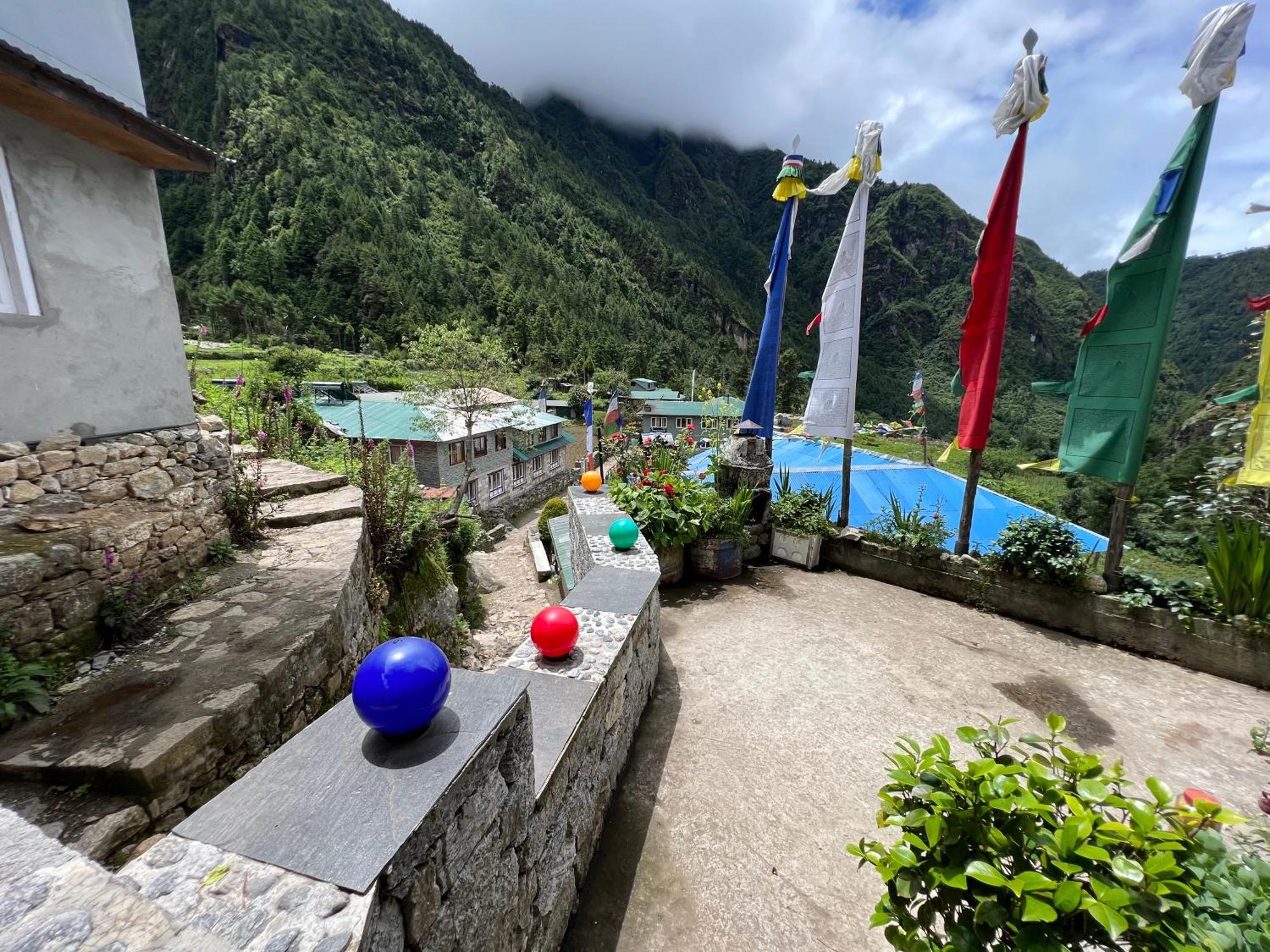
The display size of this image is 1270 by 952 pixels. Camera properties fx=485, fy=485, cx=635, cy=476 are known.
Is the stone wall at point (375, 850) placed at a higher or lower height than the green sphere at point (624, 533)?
higher

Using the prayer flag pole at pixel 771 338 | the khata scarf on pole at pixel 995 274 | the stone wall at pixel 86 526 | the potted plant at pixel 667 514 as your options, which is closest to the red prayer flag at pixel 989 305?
the khata scarf on pole at pixel 995 274

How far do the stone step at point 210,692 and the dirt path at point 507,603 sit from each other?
174cm

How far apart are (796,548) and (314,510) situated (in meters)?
6.05

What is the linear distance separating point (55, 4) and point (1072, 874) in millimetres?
6312

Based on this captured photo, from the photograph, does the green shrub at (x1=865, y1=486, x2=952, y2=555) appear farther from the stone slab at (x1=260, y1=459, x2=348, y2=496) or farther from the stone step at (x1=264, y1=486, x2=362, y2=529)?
the stone slab at (x1=260, y1=459, x2=348, y2=496)

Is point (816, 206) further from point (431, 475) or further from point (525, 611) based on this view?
point (525, 611)

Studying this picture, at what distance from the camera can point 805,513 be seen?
7.26 meters

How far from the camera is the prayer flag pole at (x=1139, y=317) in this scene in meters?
4.20

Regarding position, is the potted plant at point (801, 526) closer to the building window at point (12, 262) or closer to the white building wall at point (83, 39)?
the building window at point (12, 262)

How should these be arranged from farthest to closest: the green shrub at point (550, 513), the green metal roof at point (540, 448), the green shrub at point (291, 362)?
1. the green shrub at point (291, 362)
2. the green metal roof at point (540, 448)
3. the green shrub at point (550, 513)

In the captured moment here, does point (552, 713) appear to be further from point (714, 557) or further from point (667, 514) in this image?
point (714, 557)

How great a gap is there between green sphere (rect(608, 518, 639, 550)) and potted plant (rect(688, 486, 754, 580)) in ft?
5.40

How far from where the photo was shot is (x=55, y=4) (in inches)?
117

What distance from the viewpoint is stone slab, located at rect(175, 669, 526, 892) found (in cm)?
117
